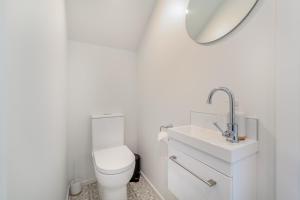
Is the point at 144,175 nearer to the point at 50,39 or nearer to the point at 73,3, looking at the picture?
the point at 50,39

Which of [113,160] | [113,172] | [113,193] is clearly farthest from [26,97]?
[113,193]

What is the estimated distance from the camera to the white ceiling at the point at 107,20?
1.52m

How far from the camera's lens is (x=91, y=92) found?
1.84m

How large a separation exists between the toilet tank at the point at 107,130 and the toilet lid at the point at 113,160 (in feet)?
0.31

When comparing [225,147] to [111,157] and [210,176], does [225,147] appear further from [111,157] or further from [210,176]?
[111,157]

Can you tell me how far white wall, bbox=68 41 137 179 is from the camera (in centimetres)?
174

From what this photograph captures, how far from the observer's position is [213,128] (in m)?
0.93

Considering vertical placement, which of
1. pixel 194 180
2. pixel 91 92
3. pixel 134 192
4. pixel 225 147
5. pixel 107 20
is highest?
pixel 107 20

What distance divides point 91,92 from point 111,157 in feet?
2.84

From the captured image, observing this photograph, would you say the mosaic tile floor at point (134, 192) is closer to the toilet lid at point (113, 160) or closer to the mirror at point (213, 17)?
the toilet lid at point (113, 160)

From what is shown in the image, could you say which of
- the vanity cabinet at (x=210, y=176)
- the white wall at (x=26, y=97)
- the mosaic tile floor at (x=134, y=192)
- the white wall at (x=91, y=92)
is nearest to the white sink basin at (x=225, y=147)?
the vanity cabinet at (x=210, y=176)

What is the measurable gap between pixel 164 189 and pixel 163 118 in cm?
74

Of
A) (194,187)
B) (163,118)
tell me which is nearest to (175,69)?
(163,118)

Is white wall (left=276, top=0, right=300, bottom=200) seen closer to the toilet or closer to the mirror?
the mirror
